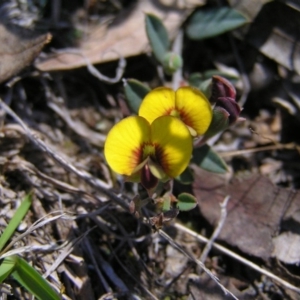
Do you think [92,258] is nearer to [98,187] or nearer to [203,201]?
[98,187]

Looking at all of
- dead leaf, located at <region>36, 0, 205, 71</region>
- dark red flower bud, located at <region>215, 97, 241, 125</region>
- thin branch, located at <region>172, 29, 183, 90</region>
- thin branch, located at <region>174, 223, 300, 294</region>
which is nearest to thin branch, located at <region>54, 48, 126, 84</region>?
dead leaf, located at <region>36, 0, 205, 71</region>

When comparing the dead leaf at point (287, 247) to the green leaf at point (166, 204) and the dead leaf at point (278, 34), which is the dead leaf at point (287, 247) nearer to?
the green leaf at point (166, 204)

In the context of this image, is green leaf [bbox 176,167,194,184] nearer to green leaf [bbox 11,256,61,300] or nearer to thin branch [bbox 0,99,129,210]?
thin branch [bbox 0,99,129,210]

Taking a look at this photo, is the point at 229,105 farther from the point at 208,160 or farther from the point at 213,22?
the point at 213,22

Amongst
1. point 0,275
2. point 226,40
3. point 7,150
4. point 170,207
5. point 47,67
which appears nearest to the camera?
point 0,275

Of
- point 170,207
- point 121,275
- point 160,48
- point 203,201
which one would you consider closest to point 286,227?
point 203,201

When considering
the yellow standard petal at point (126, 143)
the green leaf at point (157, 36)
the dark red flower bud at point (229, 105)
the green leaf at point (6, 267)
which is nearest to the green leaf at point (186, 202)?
the yellow standard petal at point (126, 143)
